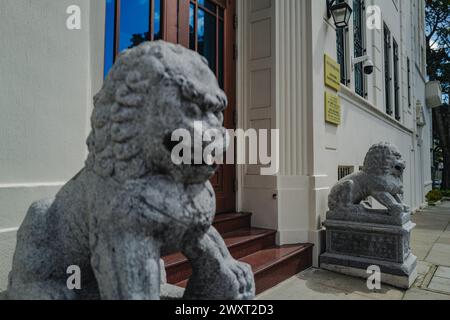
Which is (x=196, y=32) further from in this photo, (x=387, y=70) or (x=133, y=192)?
(x=387, y=70)

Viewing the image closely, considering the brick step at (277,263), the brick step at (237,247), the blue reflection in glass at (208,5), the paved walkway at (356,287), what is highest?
the blue reflection in glass at (208,5)

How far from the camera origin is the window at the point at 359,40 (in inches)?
262

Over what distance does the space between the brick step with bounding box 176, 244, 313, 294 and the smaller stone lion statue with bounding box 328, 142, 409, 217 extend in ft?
2.48

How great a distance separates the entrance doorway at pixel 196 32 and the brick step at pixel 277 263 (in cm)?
81

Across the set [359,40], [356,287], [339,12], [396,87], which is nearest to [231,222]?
[356,287]

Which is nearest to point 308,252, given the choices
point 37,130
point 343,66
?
point 37,130

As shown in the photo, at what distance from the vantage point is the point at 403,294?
10.8ft

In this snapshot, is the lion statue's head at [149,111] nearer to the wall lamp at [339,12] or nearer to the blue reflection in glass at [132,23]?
the blue reflection in glass at [132,23]

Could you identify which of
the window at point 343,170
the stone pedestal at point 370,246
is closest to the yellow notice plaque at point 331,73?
the window at point 343,170

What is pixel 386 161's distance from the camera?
11.9 feet

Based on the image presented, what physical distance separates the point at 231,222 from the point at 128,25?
2293 millimetres
